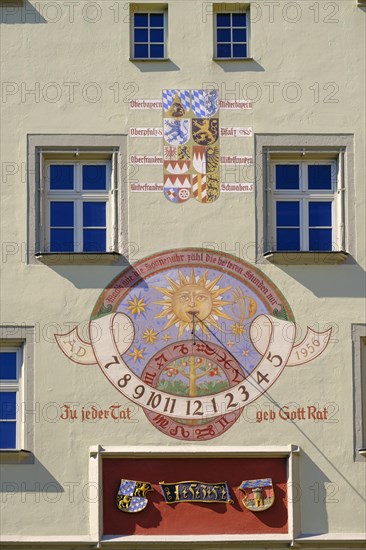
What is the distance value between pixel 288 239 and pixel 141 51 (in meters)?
2.90

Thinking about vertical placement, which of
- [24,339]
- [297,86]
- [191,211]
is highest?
[297,86]

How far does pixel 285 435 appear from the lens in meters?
23.5

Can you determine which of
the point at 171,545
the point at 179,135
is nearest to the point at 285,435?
the point at 171,545

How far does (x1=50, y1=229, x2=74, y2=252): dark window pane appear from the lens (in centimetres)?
2416

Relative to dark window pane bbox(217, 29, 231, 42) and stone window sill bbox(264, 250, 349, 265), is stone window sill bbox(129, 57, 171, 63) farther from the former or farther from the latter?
stone window sill bbox(264, 250, 349, 265)

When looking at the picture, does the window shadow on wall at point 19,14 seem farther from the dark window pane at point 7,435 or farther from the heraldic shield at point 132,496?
the heraldic shield at point 132,496

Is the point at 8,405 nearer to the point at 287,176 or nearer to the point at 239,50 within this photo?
the point at 287,176

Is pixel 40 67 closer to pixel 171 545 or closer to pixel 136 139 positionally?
pixel 136 139

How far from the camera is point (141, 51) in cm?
2466

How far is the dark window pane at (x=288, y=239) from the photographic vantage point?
957 inches

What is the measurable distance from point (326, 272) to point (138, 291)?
7.33ft

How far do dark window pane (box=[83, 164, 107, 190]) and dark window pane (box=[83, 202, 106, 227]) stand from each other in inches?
8.1

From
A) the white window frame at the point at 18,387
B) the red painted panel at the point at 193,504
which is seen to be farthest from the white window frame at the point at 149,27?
the red painted panel at the point at 193,504

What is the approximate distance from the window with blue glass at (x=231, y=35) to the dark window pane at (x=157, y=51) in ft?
2.19
